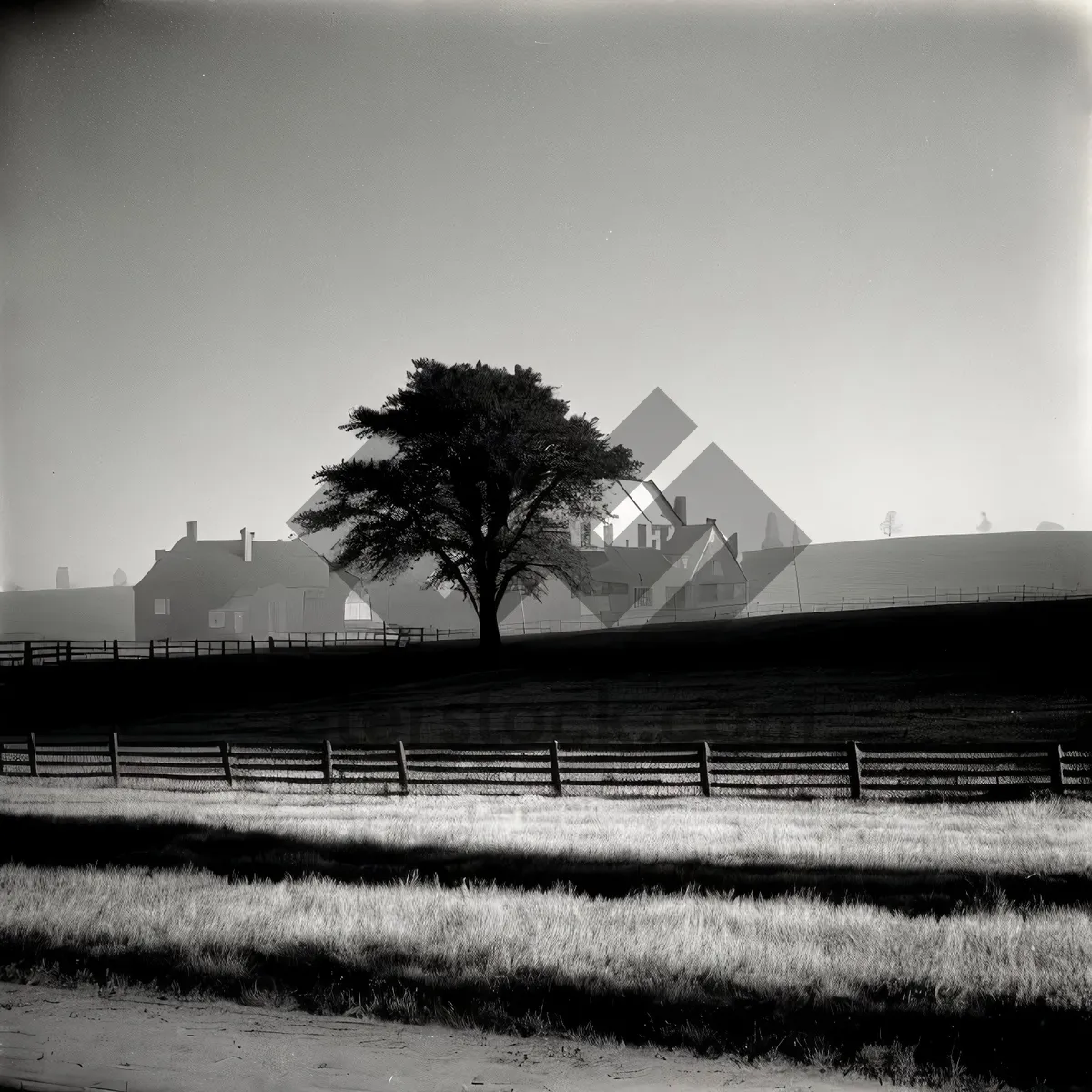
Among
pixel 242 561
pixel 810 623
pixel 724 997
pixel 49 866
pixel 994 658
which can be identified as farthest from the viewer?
pixel 242 561

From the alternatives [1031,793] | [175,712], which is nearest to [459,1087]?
[1031,793]

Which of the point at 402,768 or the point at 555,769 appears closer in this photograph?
the point at 555,769

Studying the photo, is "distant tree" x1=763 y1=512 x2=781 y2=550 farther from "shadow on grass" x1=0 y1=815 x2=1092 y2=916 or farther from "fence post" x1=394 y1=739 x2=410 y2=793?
"shadow on grass" x1=0 y1=815 x2=1092 y2=916

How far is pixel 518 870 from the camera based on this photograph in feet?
39.5

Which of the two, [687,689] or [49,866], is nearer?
[49,866]

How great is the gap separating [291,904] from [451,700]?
25.5 m

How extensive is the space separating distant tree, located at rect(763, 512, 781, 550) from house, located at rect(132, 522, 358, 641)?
54.5 metres

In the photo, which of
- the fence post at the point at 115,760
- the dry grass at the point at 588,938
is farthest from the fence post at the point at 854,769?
the fence post at the point at 115,760

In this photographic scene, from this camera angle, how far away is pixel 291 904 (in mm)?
9734

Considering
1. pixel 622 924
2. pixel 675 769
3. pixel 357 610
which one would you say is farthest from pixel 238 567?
pixel 622 924

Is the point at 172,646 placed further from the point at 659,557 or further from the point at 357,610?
the point at 659,557

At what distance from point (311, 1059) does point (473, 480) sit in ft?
113

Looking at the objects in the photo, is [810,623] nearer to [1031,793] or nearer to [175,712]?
[175,712]

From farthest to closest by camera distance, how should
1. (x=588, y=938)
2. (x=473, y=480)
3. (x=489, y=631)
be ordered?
(x=489, y=631), (x=473, y=480), (x=588, y=938)
